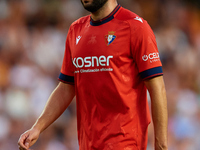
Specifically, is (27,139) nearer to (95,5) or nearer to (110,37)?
(110,37)

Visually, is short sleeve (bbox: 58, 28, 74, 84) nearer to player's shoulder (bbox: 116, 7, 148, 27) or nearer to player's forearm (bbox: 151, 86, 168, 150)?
player's shoulder (bbox: 116, 7, 148, 27)

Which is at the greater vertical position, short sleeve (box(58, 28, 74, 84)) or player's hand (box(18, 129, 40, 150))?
short sleeve (box(58, 28, 74, 84))

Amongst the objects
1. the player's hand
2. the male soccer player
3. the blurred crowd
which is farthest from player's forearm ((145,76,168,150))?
the blurred crowd

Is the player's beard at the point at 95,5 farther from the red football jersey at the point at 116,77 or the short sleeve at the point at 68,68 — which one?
the short sleeve at the point at 68,68

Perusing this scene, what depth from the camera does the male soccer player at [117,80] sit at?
8.30 feet

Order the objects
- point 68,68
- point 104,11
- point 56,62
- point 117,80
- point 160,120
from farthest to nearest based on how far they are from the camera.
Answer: point 56,62
point 68,68
point 104,11
point 117,80
point 160,120

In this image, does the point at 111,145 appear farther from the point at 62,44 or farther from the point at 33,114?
the point at 62,44

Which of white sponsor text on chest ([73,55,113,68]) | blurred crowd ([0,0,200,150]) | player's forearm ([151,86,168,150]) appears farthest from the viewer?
blurred crowd ([0,0,200,150])

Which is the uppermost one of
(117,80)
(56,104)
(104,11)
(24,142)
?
(104,11)

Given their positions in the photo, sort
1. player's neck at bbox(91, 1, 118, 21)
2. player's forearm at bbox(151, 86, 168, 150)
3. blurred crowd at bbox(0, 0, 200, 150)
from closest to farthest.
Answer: player's forearm at bbox(151, 86, 168, 150) < player's neck at bbox(91, 1, 118, 21) < blurred crowd at bbox(0, 0, 200, 150)

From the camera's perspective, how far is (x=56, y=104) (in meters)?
3.03

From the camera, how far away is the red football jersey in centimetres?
256

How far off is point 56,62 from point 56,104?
4.48m

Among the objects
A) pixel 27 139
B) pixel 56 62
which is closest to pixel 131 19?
pixel 27 139
